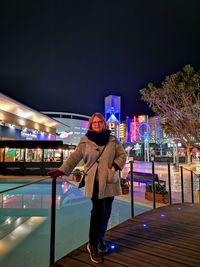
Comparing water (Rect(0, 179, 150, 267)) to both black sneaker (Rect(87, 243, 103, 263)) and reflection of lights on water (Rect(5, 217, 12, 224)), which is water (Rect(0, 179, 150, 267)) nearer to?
reflection of lights on water (Rect(5, 217, 12, 224))

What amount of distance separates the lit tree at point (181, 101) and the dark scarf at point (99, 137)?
5.11m

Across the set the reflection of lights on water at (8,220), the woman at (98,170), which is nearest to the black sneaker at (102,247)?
the woman at (98,170)

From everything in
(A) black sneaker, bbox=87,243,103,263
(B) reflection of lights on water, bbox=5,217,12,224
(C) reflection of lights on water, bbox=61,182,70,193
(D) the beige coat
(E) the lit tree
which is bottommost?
(C) reflection of lights on water, bbox=61,182,70,193

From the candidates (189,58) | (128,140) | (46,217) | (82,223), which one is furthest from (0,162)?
(128,140)

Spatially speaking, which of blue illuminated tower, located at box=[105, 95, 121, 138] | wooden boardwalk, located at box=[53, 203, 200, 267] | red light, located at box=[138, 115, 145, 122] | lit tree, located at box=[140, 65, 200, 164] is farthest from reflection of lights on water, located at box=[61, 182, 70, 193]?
red light, located at box=[138, 115, 145, 122]

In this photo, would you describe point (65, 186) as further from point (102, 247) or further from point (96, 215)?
point (96, 215)

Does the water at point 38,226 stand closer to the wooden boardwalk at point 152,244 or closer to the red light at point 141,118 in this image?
the wooden boardwalk at point 152,244

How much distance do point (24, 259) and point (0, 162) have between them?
13142 mm

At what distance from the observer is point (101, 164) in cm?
192

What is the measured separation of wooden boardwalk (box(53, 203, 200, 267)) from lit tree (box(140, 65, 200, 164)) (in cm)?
358

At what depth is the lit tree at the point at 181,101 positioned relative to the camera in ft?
20.4

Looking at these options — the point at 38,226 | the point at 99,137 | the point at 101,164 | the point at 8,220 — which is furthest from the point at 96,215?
the point at 8,220

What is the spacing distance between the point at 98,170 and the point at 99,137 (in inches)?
12.6

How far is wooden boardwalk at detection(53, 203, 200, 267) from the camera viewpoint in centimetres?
193
